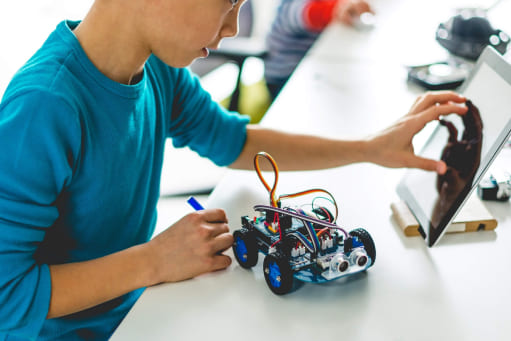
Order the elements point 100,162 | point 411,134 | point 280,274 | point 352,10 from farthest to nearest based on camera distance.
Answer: point 352,10
point 411,134
point 100,162
point 280,274

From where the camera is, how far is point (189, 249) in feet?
2.25

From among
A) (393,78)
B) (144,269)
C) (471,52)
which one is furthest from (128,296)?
(471,52)

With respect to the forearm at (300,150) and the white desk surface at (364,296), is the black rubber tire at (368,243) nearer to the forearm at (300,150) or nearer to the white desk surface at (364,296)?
the white desk surface at (364,296)

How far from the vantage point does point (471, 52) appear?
1.32 meters

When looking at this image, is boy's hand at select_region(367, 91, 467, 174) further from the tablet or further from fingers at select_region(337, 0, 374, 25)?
fingers at select_region(337, 0, 374, 25)

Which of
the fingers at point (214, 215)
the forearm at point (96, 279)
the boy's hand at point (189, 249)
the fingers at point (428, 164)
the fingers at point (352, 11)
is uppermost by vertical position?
the fingers at point (352, 11)

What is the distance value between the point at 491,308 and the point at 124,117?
571 millimetres

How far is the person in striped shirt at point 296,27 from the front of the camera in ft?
5.53

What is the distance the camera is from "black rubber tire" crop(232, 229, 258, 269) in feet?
2.20

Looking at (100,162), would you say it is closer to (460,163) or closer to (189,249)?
(189,249)

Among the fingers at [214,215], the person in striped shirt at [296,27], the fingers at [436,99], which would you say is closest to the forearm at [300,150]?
the fingers at [436,99]

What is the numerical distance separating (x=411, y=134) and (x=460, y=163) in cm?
10

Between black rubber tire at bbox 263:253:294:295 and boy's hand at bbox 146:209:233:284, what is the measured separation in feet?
0.25

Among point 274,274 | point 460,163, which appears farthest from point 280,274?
point 460,163
